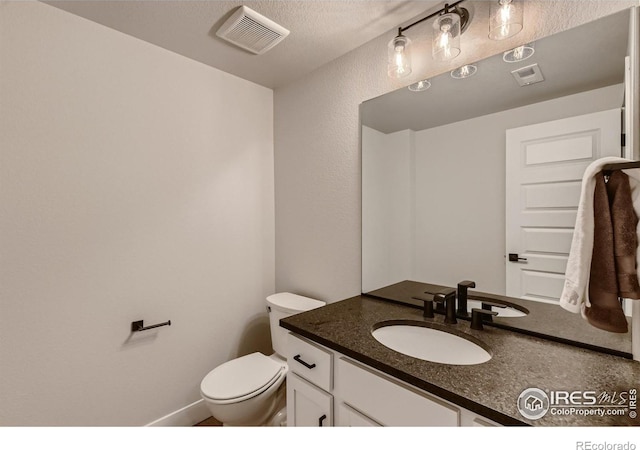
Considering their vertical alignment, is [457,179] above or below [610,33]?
below

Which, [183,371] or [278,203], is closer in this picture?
[183,371]

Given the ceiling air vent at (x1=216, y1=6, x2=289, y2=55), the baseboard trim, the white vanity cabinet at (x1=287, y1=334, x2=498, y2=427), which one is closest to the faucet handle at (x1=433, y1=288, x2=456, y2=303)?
the white vanity cabinet at (x1=287, y1=334, x2=498, y2=427)

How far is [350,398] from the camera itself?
3.30ft

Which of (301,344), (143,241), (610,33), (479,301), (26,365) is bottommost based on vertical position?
(26,365)

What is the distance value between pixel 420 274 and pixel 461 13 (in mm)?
1167

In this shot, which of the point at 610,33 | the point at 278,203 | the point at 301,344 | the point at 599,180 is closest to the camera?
the point at 599,180

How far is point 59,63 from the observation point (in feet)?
4.58

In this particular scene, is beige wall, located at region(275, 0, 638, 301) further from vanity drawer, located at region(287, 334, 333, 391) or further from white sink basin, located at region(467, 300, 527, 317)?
white sink basin, located at region(467, 300, 527, 317)

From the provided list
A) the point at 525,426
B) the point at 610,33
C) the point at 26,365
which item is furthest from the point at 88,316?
the point at 610,33

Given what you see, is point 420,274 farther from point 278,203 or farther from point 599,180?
point 278,203

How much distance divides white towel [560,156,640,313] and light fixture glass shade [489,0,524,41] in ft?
2.19

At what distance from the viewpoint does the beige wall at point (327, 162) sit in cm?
159

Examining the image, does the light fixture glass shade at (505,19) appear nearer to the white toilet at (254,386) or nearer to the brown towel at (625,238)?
the brown towel at (625,238)

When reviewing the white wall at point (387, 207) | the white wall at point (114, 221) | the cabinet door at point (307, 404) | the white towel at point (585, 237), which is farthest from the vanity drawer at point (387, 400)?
the white wall at point (114, 221)
